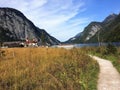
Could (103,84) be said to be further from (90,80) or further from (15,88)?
(15,88)

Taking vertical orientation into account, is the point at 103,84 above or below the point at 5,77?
below

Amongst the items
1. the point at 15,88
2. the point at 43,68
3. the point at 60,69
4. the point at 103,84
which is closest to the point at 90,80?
the point at 103,84

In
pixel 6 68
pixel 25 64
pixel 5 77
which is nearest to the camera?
pixel 5 77

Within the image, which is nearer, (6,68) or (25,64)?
(6,68)

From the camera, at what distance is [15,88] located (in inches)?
421

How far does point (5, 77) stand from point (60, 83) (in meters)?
2.46

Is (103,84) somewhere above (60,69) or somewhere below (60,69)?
below

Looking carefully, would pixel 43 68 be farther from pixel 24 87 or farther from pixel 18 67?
pixel 24 87

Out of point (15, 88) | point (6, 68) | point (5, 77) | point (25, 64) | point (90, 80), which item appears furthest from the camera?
point (90, 80)

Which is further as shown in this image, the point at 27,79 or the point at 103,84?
the point at 103,84

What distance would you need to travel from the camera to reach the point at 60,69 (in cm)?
1539

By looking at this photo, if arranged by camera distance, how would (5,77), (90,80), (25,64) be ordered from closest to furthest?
(5,77) < (25,64) < (90,80)

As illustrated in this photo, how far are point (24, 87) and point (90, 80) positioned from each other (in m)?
6.56

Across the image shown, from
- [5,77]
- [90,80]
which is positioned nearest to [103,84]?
[90,80]
